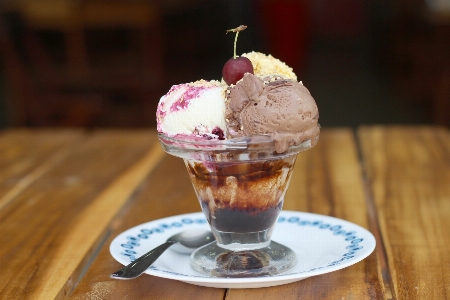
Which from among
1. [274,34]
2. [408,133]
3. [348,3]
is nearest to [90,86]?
[274,34]

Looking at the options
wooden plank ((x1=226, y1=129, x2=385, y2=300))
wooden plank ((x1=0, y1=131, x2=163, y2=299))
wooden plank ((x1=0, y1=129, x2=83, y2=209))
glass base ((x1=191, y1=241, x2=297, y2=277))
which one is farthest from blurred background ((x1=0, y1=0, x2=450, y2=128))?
glass base ((x1=191, y1=241, x2=297, y2=277))

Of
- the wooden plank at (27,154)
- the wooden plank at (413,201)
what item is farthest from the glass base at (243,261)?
the wooden plank at (27,154)

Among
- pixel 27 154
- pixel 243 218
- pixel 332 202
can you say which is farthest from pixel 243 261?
pixel 27 154

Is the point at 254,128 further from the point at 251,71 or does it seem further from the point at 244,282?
the point at 244,282

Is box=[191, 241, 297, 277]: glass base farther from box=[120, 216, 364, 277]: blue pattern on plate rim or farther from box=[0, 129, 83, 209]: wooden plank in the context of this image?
box=[0, 129, 83, 209]: wooden plank

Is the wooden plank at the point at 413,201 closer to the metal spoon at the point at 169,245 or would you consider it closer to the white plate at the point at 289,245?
the white plate at the point at 289,245

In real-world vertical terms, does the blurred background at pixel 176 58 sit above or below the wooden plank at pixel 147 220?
below
